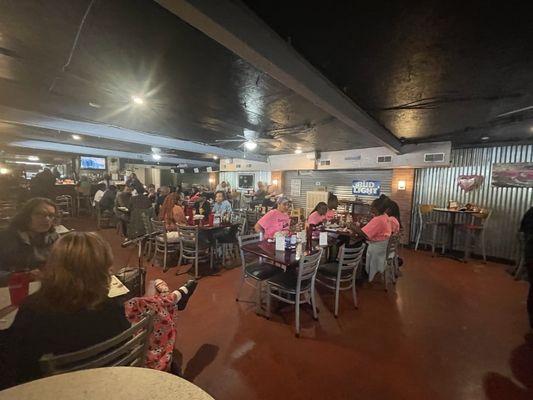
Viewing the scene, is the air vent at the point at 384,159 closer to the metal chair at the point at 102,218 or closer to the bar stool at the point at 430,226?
the bar stool at the point at 430,226

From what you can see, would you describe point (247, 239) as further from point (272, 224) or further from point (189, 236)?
point (189, 236)

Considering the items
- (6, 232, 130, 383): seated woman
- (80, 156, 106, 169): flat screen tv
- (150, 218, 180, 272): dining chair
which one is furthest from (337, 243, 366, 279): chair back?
(80, 156, 106, 169): flat screen tv

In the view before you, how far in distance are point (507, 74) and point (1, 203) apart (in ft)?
29.2

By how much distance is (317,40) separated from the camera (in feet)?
6.67

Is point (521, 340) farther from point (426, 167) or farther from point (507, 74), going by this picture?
point (426, 167)

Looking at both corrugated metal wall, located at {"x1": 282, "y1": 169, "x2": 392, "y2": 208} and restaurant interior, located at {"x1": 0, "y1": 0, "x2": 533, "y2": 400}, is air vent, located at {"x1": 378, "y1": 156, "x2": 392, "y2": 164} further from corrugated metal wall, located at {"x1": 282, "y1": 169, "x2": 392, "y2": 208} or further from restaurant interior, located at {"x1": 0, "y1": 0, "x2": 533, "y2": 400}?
restaurant interior, located at {"x1": 0, "y1": 0, "x2": 533, "y2": 400}

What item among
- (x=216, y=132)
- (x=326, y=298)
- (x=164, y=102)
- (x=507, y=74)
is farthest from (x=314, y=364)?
(x=216, y=132)

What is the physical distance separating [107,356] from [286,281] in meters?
2.14

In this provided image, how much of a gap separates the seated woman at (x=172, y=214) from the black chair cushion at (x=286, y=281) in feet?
9.18

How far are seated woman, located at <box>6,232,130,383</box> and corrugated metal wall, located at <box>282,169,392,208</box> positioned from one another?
8.02 meters

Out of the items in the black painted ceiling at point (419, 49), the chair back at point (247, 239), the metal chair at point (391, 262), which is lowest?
the metal chair at point (391, 262)

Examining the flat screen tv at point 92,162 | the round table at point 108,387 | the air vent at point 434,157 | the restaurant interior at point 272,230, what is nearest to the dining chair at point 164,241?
the restaurant interior at point 272,230

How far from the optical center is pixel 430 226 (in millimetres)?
6906

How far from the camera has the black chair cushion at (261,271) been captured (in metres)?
3.16
